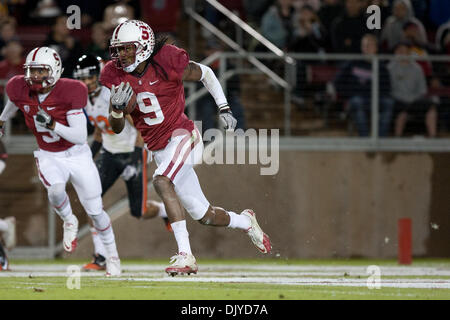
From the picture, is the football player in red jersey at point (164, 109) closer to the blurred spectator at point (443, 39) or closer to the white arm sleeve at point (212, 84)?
the white arm sleeve at point (212, 84)

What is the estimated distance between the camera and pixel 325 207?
44.8 feet

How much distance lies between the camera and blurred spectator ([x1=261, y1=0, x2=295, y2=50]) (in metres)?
15.0

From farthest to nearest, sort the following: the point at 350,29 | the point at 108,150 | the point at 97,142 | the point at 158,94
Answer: the point at 350,29, the point at 97,142, the point at 108,150, the point at 158,94

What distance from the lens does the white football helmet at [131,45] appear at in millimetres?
8562

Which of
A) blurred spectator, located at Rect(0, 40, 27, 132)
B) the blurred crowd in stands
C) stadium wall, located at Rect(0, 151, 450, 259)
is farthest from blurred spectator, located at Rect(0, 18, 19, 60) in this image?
stadium wall, located at Rect(0, 151, 450, 259)

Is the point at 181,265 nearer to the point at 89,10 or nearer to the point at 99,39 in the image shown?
the point at 99,39

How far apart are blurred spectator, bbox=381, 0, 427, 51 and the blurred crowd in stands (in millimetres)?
15

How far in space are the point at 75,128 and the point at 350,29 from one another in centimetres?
585

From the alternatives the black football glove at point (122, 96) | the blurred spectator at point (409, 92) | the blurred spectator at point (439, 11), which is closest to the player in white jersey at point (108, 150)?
the black football glove at point (122, 96)

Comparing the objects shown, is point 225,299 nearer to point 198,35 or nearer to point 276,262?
point 276,262

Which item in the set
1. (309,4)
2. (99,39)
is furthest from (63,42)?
(309,4)

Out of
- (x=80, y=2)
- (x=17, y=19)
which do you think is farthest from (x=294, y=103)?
(x=17, y=19)

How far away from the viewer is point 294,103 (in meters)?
14.0

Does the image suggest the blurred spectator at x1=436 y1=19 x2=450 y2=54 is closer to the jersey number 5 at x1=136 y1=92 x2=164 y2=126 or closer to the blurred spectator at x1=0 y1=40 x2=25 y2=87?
the blurred spectator at x1=0 y1=40 x2=25 y2=87
